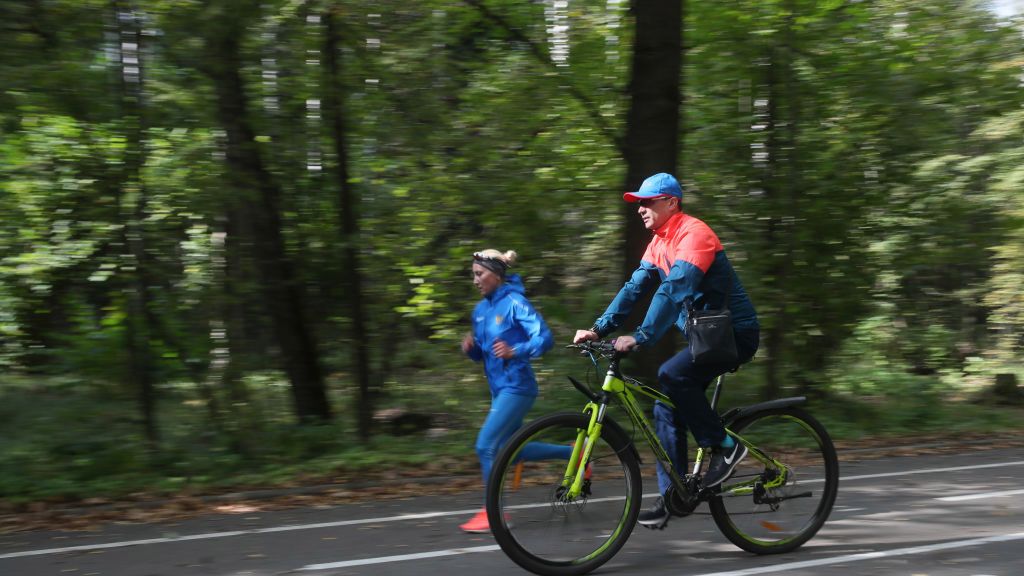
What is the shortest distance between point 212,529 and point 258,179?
150 inches

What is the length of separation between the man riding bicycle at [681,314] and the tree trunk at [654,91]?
3.75 m

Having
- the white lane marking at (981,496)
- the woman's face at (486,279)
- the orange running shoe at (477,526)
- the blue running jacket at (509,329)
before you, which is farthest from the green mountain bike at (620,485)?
the white lane marking at (981,496)

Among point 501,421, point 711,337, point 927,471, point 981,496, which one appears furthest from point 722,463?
point 927,471

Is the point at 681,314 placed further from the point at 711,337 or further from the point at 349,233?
the point at 349,233

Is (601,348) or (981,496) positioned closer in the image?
(601,348)

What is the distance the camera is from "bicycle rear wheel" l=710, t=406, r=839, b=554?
5492 millimetres

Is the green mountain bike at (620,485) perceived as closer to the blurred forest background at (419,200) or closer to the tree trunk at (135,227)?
the blurred forest background at (419,200)

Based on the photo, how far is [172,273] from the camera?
891cm

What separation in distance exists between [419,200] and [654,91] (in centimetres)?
279

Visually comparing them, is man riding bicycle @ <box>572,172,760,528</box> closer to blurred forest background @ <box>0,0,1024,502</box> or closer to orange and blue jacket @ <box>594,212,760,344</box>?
orange and blue jacket @ <box>594,212,760,344</box>

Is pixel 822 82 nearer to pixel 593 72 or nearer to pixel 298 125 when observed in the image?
pixel 593 72

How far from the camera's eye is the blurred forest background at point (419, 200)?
8.50 meters

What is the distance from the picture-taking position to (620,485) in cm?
515

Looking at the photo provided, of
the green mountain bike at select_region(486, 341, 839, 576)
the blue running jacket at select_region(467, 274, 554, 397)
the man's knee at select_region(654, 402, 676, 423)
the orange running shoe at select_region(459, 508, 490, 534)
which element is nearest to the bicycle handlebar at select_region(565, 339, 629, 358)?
the green mountain bike at select_region(486, 341, 839, 576)
